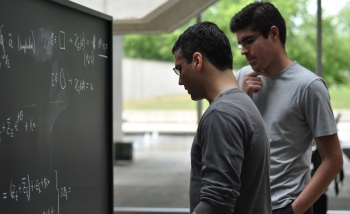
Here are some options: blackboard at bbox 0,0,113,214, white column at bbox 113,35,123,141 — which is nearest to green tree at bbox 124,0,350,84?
white column at bbox 113,35,123,141

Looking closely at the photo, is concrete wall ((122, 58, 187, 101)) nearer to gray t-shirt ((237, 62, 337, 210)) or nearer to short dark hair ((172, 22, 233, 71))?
gray t-shirt ((237, 62, 337, 210))

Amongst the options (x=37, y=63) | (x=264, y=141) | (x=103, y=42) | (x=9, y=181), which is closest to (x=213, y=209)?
(x=264, y=141)

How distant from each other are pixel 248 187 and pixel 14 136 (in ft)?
2.76

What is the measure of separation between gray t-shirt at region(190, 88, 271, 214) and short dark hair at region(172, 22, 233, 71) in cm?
11

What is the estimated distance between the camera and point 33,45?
7.34 feet

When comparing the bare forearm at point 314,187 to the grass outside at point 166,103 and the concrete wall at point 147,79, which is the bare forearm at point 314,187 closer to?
the grass outside at point 166,103

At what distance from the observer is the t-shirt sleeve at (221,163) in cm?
185

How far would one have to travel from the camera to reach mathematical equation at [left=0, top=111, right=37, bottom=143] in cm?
206

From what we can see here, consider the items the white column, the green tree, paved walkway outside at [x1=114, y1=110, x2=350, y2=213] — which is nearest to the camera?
the green tree

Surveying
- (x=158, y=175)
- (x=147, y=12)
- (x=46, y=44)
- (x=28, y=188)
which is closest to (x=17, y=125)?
(x=28, y=188)

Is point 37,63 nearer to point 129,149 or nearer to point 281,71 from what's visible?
point 281,71

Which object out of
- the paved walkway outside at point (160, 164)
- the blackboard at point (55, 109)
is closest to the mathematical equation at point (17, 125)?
the blackboard at point (55, 109)

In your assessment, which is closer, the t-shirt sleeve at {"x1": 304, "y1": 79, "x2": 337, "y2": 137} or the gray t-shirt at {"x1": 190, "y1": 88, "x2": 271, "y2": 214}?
the gray t-shirt at {"x1": 190, "y1": 88, "x2": 271, "y2": 214}

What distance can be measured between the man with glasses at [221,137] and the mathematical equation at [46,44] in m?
0.56
